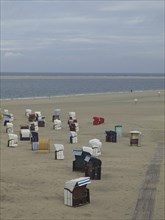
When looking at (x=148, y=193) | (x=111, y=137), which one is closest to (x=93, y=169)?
(x=148, y=193)

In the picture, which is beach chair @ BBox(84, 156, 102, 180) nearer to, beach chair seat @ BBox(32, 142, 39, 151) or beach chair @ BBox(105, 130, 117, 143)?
beach chair seat @ BBox(32, 142, 39, 151)

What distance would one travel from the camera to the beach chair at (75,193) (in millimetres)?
12125

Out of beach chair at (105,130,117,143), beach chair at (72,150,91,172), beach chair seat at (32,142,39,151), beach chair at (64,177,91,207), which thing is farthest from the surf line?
beach chair seat at (32,142,39,151)

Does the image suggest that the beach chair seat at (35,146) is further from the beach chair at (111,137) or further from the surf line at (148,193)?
the surf line at (148,193)

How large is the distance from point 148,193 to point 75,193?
101 inches

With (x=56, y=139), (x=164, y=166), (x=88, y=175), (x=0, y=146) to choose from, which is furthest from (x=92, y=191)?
(x=56, y=139)

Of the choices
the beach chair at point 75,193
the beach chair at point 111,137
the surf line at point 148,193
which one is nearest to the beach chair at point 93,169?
the surf line at point 148,193

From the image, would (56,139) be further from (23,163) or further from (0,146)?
(23,163)

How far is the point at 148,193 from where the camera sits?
13438 millimetres

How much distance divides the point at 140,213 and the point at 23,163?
6.99 meters

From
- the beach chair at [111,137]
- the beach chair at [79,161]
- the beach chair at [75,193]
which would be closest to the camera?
the beach chair at [75,193]

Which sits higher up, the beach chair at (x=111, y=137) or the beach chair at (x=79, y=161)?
the beach chair at (x=111, y=137)

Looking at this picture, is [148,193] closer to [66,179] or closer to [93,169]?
[93,169]

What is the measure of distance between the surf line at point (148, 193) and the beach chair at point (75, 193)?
4.95ft
